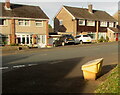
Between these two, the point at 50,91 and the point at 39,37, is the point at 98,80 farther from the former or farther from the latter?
the point at 39,37

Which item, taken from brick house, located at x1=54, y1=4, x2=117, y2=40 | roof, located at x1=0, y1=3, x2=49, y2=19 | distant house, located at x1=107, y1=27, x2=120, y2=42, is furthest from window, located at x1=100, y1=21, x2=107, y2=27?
Result: roof, located at x1=0, y1=3, x2=49, y2=19

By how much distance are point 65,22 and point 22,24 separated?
13105mm

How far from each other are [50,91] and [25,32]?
27.6 m

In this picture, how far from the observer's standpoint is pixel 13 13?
32.1 m

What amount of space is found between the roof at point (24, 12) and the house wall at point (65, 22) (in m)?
7.20

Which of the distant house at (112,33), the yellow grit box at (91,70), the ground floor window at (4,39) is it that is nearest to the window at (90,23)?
the distant house at (112,33)

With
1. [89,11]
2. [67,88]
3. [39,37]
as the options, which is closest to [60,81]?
[67,88]

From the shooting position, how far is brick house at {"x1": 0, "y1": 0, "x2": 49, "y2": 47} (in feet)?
101

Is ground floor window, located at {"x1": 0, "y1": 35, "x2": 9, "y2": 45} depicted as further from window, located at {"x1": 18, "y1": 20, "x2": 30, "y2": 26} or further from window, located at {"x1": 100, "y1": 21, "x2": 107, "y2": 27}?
window, located at {"x1": 100, "y1": 21, "x2": 107, "y2": 27}

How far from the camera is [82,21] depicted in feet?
137

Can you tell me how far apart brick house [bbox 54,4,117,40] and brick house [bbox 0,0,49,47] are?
7.63 m

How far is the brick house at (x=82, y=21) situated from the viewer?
1603 inches

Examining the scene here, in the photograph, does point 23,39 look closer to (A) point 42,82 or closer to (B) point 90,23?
(B) point 90,23

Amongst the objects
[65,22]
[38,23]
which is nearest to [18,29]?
[38,23]
